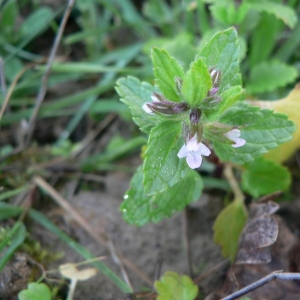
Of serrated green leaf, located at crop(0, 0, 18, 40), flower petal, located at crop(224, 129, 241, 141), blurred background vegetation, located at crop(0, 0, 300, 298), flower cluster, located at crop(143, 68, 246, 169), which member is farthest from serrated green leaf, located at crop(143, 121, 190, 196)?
serrated green leaf, located at crop(0, 0, 18, 40)

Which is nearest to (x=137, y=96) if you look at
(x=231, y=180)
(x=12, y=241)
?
(x=231, y=180)

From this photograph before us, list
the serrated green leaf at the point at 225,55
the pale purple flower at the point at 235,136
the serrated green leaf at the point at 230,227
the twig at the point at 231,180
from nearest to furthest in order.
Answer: the pale purple flower at the point at 235,136 < the serrated green leaf at the point at 225,55 < the serrated green leaf at the point at 230,227 < the twig at the point at 231,180

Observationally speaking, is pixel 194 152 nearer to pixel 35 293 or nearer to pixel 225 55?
pixel 225 55

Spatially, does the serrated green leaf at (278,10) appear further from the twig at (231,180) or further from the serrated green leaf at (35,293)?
the serrated green leaf at (35,293)

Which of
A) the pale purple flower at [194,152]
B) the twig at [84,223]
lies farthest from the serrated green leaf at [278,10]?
the twig at [84,223]

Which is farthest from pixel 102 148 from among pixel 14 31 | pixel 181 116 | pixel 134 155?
pixel 181 116
